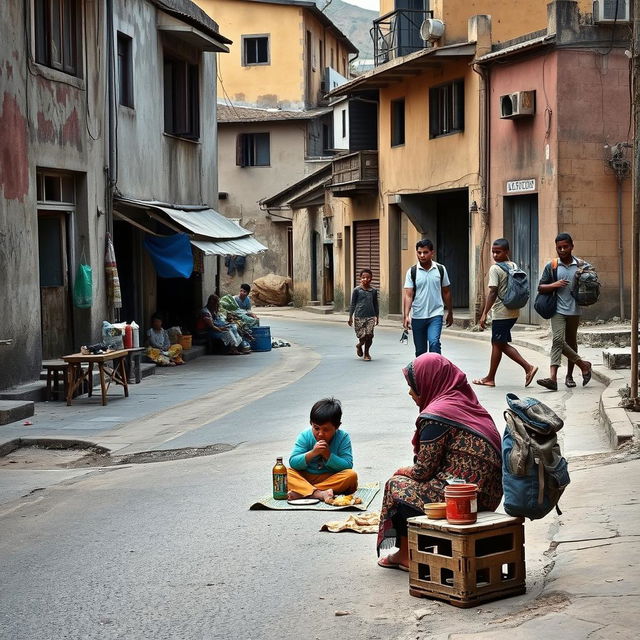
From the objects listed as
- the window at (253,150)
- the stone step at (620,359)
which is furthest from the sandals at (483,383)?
the window at (253,150)

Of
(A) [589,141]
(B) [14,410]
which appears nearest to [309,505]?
(B) [14,410]

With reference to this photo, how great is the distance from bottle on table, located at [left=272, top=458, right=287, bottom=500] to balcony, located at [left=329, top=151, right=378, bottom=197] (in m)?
29.3

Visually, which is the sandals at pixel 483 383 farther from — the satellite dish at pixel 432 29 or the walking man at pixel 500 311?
the satellite dish at pixel 432 29

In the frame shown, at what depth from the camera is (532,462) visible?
5559 mm

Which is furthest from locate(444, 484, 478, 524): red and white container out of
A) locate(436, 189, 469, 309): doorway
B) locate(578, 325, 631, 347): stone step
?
locate(436, 189, 469, 309): doorway

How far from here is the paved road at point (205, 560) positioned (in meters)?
5.56

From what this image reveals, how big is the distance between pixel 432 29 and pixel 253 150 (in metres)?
19.4

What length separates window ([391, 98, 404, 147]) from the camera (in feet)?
117

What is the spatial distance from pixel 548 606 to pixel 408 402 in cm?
853

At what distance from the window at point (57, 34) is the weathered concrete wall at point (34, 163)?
18 cm

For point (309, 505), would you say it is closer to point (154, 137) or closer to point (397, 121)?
point (154, 137)

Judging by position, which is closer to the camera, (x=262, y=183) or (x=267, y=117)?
(x=267, y=117)

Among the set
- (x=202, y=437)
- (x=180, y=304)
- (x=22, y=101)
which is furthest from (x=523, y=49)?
(x=202, y=437)

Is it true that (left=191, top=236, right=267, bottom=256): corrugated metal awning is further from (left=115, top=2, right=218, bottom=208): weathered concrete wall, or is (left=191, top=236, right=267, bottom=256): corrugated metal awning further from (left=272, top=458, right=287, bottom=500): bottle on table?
(left=272, top=458, right=287, bottom=500): bottle on table
